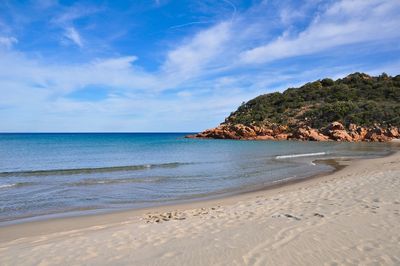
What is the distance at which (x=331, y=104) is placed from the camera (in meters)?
63.8

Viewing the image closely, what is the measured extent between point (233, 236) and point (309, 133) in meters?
52.5

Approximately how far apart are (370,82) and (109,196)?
76463 millimetres

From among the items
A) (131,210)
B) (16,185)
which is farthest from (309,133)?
(131,210)

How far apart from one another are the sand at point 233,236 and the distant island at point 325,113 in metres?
48.4

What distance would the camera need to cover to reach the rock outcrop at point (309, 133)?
169 feet

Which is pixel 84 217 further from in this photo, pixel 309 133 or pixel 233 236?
pixel 309 133

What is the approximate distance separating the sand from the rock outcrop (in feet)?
155

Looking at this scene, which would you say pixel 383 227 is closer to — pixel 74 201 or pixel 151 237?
pixel 151 237

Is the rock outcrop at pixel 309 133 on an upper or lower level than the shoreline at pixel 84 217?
upper

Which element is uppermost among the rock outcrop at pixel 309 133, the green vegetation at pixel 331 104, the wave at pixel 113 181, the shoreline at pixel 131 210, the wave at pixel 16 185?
the green vegetation at pixel 331 104

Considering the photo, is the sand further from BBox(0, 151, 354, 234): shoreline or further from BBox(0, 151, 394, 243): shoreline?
BBox(0, 151, 354, 234): shoreline

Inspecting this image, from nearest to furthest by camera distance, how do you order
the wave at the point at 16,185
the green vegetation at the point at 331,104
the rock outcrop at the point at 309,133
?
the wave at the point at 16,185, the rock outcrop at the point at 309,133, the green vegetation at the point at 331,104

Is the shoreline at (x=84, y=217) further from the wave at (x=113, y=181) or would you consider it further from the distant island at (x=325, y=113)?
the distant island at (x=325, y=113)

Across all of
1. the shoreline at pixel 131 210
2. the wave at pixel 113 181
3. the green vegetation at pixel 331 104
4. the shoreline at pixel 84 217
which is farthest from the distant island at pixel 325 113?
the shoreline at pixel 84 217
